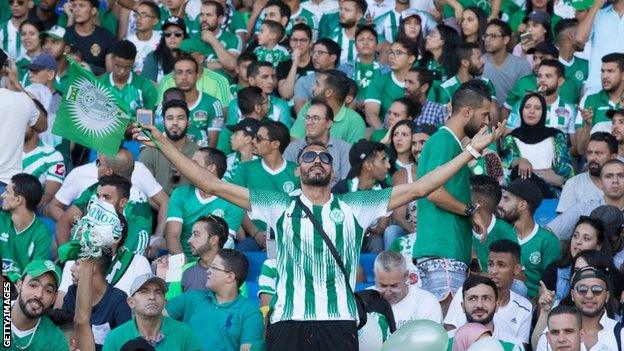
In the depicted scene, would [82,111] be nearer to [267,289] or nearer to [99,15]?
[267,289]

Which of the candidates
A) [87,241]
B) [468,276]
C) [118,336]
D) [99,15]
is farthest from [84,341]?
[99,15]

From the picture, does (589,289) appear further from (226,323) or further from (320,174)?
(320,174)

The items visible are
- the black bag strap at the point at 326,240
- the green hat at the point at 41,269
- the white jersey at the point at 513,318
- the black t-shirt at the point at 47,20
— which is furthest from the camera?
the black t-shirt at the point at 47,20

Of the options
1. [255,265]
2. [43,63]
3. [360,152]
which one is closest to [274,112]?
[360,152]

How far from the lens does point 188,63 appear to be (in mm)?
16422

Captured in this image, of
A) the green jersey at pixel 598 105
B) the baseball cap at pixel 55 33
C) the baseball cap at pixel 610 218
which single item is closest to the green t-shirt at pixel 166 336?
the baseball cap at pixel 610 218

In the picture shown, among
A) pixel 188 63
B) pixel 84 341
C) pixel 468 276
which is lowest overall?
pixel 84 341

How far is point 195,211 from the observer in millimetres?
13945

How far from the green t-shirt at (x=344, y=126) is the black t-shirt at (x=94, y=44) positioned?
2689mm

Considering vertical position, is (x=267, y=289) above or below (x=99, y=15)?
below

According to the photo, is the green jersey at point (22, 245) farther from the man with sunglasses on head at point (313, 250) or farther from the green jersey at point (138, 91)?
the man with sunglasses on head at point (313, 250)

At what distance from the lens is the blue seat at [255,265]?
1359cm

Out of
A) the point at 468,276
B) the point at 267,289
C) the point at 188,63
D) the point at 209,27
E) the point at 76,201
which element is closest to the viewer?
the point at 468,276

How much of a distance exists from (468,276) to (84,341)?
2.61 metres
